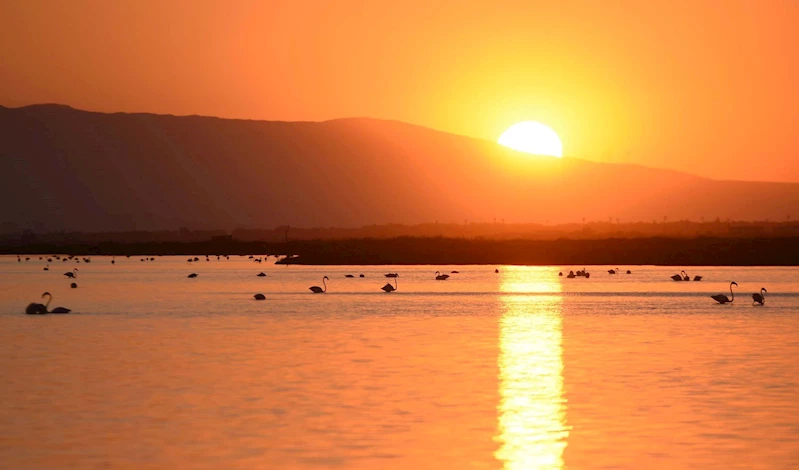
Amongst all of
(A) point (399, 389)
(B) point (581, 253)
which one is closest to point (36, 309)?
(A) point (399, 389)

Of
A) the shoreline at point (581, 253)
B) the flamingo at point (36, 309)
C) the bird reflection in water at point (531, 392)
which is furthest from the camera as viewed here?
the shoreline at point (581, 253)

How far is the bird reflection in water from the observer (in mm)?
20719

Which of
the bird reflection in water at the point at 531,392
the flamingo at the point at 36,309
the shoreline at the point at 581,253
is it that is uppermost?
the shoreline at the point at 581,253

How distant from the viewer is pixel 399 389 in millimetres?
28594

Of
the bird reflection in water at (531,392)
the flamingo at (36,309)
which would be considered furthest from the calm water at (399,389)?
the flamingo at (36,309)

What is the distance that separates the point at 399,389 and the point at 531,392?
3065mm

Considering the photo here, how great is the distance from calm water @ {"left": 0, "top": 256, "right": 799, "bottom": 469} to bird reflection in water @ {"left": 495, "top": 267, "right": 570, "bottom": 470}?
83mm

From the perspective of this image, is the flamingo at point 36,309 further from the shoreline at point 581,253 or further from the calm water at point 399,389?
the shoreline at point 581,253

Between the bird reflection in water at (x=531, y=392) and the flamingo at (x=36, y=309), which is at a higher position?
the flamingo at (x=36, y=309)

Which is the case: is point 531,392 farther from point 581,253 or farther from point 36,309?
point 581,253

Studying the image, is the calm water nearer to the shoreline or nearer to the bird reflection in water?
the bird reflection in water

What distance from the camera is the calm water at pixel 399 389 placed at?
68.3 ft

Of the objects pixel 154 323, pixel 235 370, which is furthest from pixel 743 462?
pixel 154 323

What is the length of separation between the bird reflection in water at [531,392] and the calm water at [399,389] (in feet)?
0.27
